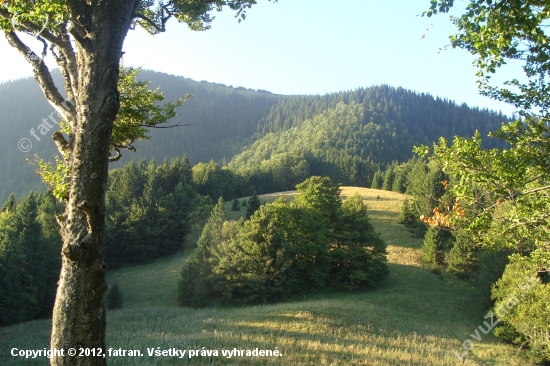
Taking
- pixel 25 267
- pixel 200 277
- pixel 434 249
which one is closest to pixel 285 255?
pixel 200 277

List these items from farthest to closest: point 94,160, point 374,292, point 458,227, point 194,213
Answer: point 194,213, point 374,292, point 458,227, point 94,160

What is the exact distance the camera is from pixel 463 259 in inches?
→ 1529

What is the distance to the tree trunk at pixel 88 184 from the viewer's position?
4215 mm

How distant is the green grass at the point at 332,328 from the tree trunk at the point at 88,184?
784 cm

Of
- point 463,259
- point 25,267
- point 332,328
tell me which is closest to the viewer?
point 332,328

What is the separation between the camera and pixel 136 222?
58.6m

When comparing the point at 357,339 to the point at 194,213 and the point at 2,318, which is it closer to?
the point at 2,318

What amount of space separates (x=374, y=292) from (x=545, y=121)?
104 ft

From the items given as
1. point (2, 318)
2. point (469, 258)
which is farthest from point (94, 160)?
point (469, 258)

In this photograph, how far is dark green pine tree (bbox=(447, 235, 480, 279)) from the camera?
38.7 meters

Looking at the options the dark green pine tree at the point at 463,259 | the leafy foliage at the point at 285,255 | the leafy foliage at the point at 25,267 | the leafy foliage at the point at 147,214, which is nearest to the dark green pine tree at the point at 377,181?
the leafy foliage at the point at 147,214

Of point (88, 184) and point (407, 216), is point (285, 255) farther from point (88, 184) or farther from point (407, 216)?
point (88, 184)

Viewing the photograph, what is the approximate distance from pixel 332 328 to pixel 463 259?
87.2ft

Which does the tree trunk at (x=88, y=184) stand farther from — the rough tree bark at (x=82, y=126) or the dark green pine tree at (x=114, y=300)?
the dark green pine tree at (x=114, y=300)
